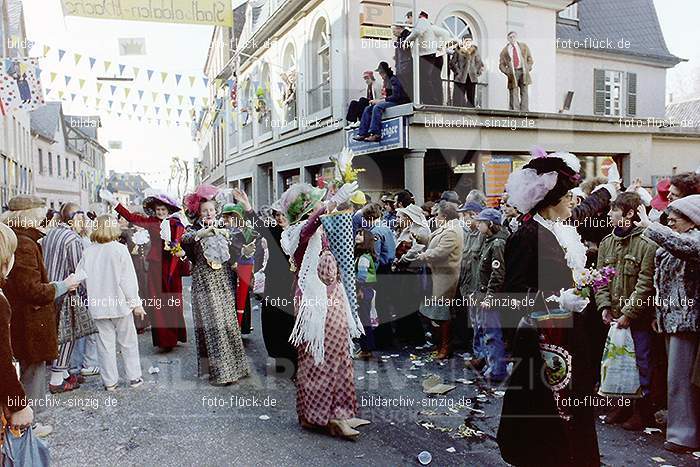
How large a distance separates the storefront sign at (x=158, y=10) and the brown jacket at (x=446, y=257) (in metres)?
6.70

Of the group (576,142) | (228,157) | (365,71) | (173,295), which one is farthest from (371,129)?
(228,157)

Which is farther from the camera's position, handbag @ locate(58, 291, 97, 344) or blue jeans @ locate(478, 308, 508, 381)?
blue jeans @ locate(478, 308, 508, 381)

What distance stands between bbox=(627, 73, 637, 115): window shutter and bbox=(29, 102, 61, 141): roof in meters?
29.7

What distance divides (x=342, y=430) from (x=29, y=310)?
2.64 meters

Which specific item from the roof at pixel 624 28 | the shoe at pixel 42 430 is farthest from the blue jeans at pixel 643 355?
the roof at pixel 624 28

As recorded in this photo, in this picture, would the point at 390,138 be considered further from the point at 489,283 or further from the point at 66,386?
the point at 66,386

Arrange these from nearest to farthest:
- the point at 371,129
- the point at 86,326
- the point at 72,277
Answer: the point at 72,277 → the point at 86,326 → the point at 371,129

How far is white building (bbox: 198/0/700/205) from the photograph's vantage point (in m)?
12.1

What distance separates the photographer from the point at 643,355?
4.86 metres

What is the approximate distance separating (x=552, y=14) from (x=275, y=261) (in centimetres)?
1361

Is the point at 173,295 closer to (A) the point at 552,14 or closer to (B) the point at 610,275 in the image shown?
(B) the point at 610,275

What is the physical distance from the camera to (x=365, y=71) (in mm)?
13719

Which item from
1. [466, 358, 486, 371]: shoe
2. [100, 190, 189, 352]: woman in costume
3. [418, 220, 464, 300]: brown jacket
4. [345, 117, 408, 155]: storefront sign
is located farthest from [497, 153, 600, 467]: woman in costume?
[345, 117, 408, 155]: storefront sign

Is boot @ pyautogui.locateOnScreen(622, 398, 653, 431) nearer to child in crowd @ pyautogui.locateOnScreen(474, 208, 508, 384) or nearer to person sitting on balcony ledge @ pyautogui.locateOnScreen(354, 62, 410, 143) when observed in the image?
child in crowd @ pyautogui.locateOnScreen(474, 208, 508, 384)
